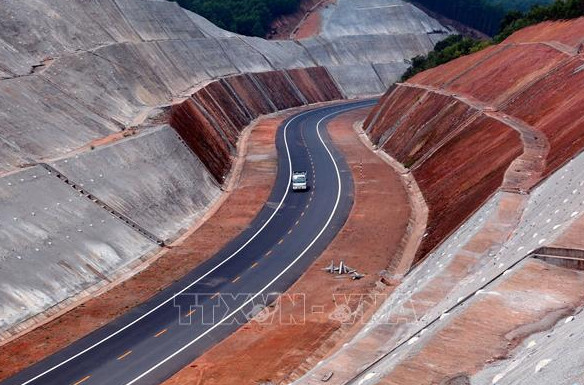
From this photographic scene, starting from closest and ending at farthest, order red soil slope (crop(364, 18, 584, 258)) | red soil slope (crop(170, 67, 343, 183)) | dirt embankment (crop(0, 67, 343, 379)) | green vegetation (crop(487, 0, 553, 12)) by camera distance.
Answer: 1. dirt embankment (crop(0, 67, 343, 379))
2. red soil slope (crop(364, 18, 584, 258))
3. red soil slope (crop(170, 67, 343, 183))
4. green vegetation (crop(487, 0, 553, 12))

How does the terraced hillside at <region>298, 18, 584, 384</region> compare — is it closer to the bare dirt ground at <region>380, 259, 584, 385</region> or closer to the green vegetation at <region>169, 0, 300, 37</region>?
the bare dirt ground at <region>380, 259, 584, 385</region>

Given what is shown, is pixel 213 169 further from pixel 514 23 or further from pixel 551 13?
pixel 514 23

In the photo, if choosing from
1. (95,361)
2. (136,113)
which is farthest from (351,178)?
(95,361)

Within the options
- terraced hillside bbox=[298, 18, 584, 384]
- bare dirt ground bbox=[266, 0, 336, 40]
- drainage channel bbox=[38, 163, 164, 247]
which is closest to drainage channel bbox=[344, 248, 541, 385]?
terraced hillside bbox=[298, 18, 584, 384]

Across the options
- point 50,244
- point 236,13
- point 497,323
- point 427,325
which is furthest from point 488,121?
point 236,13

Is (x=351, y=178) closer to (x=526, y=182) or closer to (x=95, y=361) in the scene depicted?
(x=526, y=182)

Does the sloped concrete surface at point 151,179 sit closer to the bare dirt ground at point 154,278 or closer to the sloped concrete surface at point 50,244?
the bare dirt ground at point 154,278
